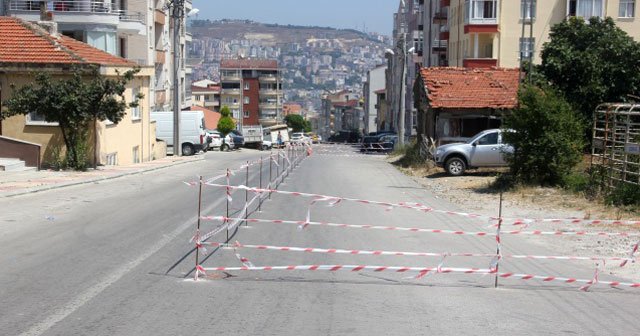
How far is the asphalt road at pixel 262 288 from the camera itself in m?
8.56

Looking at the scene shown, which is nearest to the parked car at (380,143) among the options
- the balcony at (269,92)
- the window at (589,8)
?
the window at (589,8)

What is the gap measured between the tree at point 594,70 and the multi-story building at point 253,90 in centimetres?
12539

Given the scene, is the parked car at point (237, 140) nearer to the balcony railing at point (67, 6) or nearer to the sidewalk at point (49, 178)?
the balcony railing at point (67, 6)

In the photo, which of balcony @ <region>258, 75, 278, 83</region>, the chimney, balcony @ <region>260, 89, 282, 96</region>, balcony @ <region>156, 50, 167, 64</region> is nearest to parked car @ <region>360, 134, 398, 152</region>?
balcony @ <region>156, 50, 167, 64</region>

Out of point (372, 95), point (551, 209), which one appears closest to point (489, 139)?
point (551, 209)

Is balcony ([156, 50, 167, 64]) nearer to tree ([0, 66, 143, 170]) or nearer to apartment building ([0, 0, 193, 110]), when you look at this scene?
apartment building ([0, 0, 193, 110])

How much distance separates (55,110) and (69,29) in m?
23.6

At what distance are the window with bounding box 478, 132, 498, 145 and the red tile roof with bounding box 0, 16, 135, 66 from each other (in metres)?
14.1

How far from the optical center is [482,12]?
58.0 m

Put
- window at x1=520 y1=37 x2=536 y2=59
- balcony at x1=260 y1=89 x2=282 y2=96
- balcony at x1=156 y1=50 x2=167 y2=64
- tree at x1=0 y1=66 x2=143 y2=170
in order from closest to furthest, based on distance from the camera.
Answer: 1. tree at x1=0 y1=66 x2=143 y2=170
2. window at x1=520 y1=37 x2=536 y2=59
3. balcony at x1=156 y1=50 x2=167 y2=64
4. balcony at x1=260 y1=89 x2=282 y2=96

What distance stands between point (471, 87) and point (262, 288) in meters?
29.6

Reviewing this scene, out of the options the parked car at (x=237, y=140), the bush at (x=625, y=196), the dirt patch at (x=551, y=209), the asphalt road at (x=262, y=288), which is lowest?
the parked car at (x=237, y=140)

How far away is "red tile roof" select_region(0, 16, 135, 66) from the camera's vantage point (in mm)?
29500

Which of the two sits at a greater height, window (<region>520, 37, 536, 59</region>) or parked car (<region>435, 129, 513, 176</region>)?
window (<region>520, 37, 536, 59</region>)
